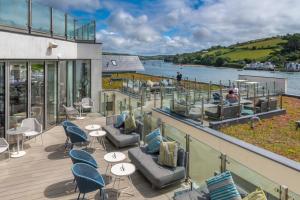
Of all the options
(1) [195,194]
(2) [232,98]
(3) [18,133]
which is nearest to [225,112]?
(2) [232,98]

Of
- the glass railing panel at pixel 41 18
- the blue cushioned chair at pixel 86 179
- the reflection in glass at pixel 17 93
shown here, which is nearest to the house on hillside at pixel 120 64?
the glass railing panel at pixel 41 18

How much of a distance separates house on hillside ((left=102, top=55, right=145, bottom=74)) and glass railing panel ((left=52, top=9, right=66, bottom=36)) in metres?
12.1

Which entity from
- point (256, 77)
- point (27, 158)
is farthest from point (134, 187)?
point (256, 77)

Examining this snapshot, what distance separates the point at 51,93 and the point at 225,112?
7.80 meters

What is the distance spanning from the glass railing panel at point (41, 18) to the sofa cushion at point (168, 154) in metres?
6.40

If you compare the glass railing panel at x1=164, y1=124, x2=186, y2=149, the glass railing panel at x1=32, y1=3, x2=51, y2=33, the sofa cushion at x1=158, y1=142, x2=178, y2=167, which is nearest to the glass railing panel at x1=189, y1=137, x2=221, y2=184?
the glass railing panel at x1=164, y1=124, x2=186, y2=149

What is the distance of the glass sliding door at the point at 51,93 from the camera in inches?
396

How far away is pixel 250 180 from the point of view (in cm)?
450

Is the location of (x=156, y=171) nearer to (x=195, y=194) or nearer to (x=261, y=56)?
(x=195, y=194)

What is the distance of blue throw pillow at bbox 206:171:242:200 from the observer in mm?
4109

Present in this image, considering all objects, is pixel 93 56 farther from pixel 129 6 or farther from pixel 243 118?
pixel 129 6

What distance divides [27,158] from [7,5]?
4.41 metres

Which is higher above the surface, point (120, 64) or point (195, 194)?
point (120, 64)

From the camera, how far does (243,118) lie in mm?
12789
